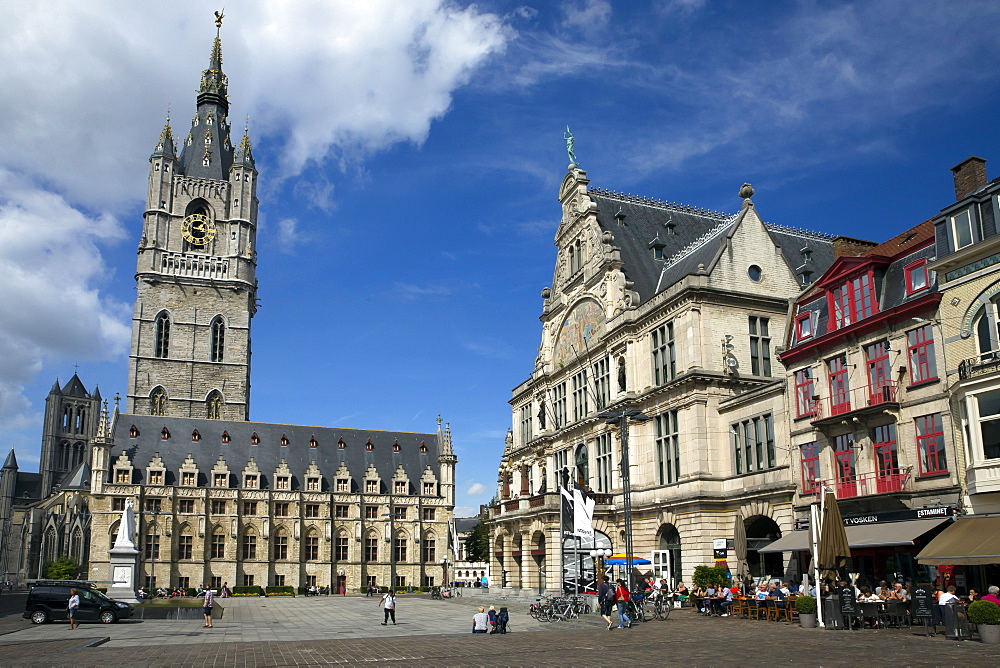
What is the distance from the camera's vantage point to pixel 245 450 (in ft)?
298

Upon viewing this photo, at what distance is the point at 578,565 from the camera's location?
113ft

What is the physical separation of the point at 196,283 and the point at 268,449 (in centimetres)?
2825

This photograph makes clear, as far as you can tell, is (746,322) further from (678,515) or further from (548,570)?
Result: (548,570)

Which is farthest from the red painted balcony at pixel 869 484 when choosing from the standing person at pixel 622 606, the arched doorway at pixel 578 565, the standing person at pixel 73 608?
the standing person at pixel 73 608

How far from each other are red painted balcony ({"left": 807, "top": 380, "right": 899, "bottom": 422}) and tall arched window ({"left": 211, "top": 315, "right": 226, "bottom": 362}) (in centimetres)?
8682

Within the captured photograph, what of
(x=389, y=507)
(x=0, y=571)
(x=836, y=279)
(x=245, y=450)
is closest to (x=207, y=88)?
(x=245, y=450)

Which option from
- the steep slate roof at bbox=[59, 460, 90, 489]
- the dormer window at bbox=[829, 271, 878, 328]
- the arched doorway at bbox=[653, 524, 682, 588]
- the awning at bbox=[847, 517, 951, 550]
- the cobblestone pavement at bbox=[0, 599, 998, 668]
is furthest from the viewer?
the steep slate roof at bbox=[59, 460, 90, 489]

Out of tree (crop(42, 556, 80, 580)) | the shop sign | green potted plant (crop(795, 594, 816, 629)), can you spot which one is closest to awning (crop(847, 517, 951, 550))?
the shop sign

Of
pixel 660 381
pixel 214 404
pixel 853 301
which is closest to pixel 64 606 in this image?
pixel 660 381

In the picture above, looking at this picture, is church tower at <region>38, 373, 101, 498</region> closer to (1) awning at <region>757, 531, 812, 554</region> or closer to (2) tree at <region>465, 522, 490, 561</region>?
(2) tree at <region>465, 522, 490, 561</region>

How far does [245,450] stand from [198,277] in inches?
1125

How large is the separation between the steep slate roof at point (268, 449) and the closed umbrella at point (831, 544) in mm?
72843

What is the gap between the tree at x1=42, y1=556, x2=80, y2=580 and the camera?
250 ft

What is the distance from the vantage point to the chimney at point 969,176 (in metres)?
30.5
